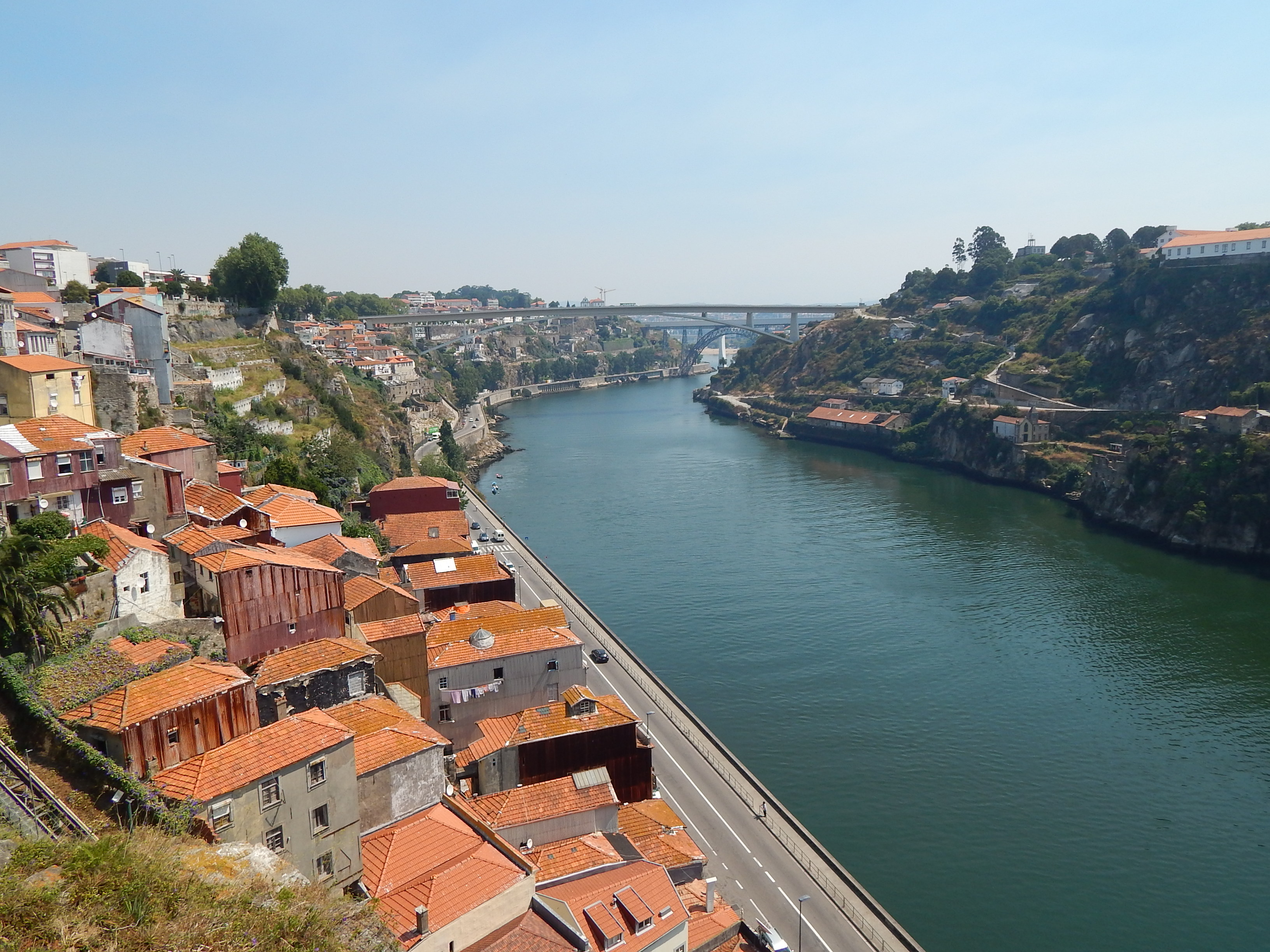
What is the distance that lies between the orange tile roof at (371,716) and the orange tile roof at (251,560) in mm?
1750

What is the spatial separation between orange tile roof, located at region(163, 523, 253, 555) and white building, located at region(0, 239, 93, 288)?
728 inches

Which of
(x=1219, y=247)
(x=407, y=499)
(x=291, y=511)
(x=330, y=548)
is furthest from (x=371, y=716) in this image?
(x=1219, y=247)

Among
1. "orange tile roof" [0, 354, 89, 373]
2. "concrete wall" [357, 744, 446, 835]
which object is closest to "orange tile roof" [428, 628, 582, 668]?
"concrete wall" [357, 744, 446, 835]

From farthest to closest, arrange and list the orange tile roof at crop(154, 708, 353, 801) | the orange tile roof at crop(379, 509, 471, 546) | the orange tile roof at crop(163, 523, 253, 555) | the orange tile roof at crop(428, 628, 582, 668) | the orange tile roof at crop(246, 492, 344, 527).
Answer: the orange tile roof at crop(379, 509, 471, 546)
the orange tile roof at crop(246, 492, 344, 527)
the orange tile roof at crop(428, 628, 582, 668)
the orange tile roof at crop(163, 523, 253, 555)
the orange tile roof at crop(154, 708, 353, 801)

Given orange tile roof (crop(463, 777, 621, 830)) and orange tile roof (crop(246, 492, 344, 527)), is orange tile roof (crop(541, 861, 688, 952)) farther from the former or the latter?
orange tile roof (crop(246, 492, 344, 527))

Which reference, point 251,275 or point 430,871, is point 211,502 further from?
point 251,275

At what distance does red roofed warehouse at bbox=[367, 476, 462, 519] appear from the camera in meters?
20.8

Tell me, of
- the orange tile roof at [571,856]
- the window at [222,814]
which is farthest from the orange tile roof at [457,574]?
the window at [222,814]

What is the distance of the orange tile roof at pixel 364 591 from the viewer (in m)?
12.6

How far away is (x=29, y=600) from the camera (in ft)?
23.9

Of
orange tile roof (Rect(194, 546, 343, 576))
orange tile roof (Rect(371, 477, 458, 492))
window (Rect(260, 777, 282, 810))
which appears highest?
orange tile roof (Rect(194, 546, 343, 576))

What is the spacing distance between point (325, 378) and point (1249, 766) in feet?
85.4

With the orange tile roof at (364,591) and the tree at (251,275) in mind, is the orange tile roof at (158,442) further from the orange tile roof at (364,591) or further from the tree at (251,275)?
the tree at (251,275)

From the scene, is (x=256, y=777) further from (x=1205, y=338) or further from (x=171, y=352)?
(x=1205, y=338)
